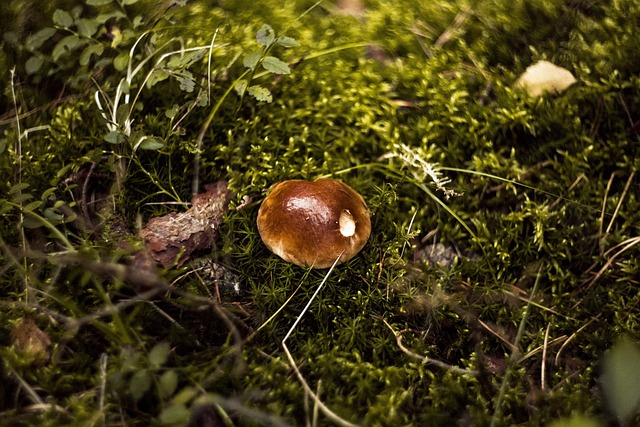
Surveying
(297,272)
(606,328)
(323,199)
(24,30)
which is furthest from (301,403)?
(24,30)

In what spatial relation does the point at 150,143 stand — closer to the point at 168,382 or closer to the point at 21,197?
the point at 21,197

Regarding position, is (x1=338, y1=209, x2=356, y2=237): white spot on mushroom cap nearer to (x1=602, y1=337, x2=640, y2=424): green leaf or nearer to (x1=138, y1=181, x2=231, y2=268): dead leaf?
(x1=138, y1=181, x2=231, y2=268): dead leaf

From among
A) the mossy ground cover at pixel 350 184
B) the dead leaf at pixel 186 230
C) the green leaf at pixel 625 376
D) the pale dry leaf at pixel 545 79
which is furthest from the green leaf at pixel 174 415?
the pale dry leaf at pixel 545 79

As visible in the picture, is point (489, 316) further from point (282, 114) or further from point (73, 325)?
point (73, 325)

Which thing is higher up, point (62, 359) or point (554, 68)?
point (554, 68)

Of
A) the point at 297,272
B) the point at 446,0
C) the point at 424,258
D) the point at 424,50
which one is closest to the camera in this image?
the point at 297,272

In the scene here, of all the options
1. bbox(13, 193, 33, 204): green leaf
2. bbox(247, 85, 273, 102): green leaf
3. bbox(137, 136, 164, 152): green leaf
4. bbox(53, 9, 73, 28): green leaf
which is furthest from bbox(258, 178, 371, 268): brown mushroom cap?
bbox(53, 9, 73, 28): green leaf

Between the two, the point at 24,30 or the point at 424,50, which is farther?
the point at 424,50
